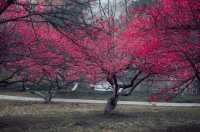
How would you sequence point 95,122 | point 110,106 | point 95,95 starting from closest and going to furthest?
point 95,122
point 110,106
point 95,95

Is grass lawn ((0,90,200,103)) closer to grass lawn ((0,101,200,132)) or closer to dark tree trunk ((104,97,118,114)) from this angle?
grass lawn ((0,101,200,132))

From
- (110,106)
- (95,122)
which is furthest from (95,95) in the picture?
(95,122)

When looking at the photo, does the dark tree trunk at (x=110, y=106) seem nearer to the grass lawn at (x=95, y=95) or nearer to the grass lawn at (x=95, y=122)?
the grass lawn at (x=95, y=122)

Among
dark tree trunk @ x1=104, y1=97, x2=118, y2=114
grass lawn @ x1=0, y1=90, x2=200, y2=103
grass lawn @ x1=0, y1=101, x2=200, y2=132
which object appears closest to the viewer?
grass lawn @ x1=0, y1=101, x2=200, y2=132

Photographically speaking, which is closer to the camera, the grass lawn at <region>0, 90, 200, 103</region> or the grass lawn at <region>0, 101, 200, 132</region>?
the grass lawn at <region>0, 101, 200, 132</region>

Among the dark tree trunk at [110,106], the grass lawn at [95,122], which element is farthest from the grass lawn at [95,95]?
the dark tree trunk at [110,106]

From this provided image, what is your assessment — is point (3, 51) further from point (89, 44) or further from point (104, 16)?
point (104, 16)

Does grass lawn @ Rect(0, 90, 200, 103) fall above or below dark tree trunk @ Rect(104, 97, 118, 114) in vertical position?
below

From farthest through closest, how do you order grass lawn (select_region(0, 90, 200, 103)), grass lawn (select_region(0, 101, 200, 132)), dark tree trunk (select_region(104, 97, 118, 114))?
grass lawn (select_region(0, 90, 200, 103)), dark tree trunk (select_region(104, 97, 118, 114)), grass lawn (select_region(0, 101, 200, 132))

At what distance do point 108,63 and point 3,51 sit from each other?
615 cm

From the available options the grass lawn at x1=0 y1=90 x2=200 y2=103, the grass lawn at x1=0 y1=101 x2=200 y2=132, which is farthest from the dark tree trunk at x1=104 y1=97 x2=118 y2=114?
the grass lawn at x1=0 y1=90 x2=200 y2=103

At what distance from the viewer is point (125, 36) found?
18703mm

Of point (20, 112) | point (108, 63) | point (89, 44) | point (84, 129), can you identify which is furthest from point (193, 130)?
point (20, 112)

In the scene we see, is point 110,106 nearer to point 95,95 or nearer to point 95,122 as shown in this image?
point 95,122
